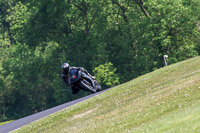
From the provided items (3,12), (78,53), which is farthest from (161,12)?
(3,12)

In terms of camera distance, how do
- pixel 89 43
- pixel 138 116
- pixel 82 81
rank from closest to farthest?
pixel 138 116, pixel 82 81, pixel 89 43

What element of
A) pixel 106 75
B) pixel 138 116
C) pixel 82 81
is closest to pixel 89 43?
pixel 106 75

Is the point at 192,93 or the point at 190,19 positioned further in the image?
the point at 190,19

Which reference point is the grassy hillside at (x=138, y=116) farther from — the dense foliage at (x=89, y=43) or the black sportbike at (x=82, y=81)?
Answer: the dense foliage at (x=89, y=43)

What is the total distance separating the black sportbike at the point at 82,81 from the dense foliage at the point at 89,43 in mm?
27099

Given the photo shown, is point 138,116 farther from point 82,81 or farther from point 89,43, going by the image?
point 89,43

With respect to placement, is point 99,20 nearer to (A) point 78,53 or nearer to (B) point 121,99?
(A) point 78,53

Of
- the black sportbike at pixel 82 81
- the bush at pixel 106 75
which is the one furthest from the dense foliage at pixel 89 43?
the black sportbike at pixel 82 81

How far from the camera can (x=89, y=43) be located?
66.3 meters

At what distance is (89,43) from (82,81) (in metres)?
42.2

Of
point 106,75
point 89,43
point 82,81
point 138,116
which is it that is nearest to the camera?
point 138,116

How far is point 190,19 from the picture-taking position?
5125 centimetres

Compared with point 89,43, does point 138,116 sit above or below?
below

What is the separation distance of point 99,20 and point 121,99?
40.4 m
